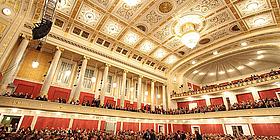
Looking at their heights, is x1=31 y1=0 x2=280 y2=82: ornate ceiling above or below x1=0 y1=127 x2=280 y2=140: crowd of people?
above

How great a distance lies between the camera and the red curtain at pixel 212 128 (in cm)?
1413

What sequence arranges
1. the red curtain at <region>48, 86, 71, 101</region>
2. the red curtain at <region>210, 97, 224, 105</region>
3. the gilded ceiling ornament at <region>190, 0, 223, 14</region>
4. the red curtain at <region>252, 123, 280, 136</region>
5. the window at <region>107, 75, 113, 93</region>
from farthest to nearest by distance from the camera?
the red curtain at <region>210, 97, 224, 105</region>
the window at <region>107, 75, 113, 93</region>
the red curtain at <region>48, 86, 71, 101</region>
the red curtain at <region>252, 123, 280, 136</region>
the gilded ceiling ornament at <region>190, 0, 223, 14</region>

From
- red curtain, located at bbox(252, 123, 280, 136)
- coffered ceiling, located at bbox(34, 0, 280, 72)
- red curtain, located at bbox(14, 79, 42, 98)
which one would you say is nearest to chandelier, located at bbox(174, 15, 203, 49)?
coffered ceiling, located at bbox(34, 0, 280, 72)

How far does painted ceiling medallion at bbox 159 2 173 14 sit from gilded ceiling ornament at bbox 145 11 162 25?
644mm

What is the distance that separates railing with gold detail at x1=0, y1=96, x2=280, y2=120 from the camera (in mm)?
8212

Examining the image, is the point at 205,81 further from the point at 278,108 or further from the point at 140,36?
the point at 140,36

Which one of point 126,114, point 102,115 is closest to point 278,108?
point 126,114

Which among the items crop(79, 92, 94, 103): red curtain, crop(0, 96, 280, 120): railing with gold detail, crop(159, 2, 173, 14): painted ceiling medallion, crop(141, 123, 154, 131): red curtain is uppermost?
crop(159, 2, 173, 14): painted ceiling medallion

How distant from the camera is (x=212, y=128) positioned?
14.6 metres

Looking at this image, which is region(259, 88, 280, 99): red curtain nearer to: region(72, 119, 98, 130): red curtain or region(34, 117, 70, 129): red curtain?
region(72, 119, 98, 130): red curtain

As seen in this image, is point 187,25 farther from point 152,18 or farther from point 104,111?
point 104,111

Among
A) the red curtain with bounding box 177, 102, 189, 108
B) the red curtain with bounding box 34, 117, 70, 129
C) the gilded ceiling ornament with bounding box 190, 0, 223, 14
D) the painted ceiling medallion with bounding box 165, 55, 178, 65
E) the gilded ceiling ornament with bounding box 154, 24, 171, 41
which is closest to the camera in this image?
the red curtain with bounding box 34, 117, 70, 129

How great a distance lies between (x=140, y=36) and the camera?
1448cm

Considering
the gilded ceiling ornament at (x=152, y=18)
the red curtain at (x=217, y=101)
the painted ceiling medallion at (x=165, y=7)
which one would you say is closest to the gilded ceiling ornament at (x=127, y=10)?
the gilded ceiling ornament at (x=152, y=18)
